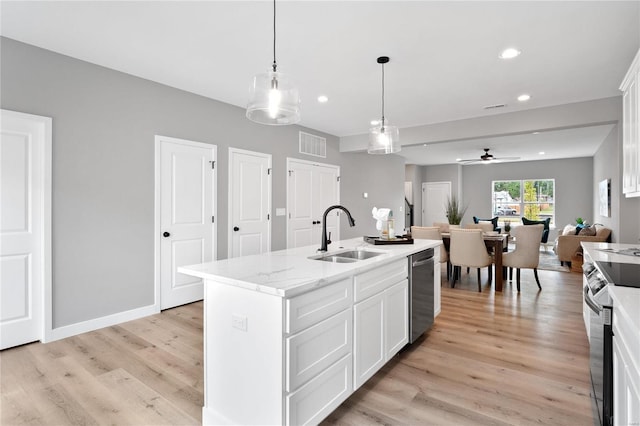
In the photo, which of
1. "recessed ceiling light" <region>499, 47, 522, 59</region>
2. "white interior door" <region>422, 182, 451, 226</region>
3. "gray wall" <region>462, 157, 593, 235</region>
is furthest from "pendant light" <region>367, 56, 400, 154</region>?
"gray wall" <region>462, 157, 593, 235</region>

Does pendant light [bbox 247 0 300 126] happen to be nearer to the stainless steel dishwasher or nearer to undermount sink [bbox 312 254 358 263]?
undermount sink [bbox 312 254 358 263]

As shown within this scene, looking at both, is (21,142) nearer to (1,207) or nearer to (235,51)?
(1,207)

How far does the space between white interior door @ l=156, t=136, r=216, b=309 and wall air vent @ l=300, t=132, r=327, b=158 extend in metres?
1.86

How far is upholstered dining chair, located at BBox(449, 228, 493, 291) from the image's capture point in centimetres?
471

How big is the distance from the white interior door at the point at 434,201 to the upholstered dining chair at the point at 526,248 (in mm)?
6496

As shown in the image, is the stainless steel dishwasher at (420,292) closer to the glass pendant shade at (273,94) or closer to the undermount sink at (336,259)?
the undermount sink at (336,259)

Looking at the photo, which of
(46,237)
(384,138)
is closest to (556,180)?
(384,138)

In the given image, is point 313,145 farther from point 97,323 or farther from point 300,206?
point 97,323

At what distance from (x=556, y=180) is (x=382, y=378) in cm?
1010

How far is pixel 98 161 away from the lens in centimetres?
325

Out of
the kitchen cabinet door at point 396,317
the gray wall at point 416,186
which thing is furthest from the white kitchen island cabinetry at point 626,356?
the gray wall at point 416,186

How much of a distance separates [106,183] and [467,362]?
143 inches

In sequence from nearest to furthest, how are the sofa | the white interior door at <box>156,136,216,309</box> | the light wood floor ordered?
1. the light wood floor
2. the white interior door at <box>156,136,216,309</box>
3. the sofa

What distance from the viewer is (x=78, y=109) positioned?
312 cm
